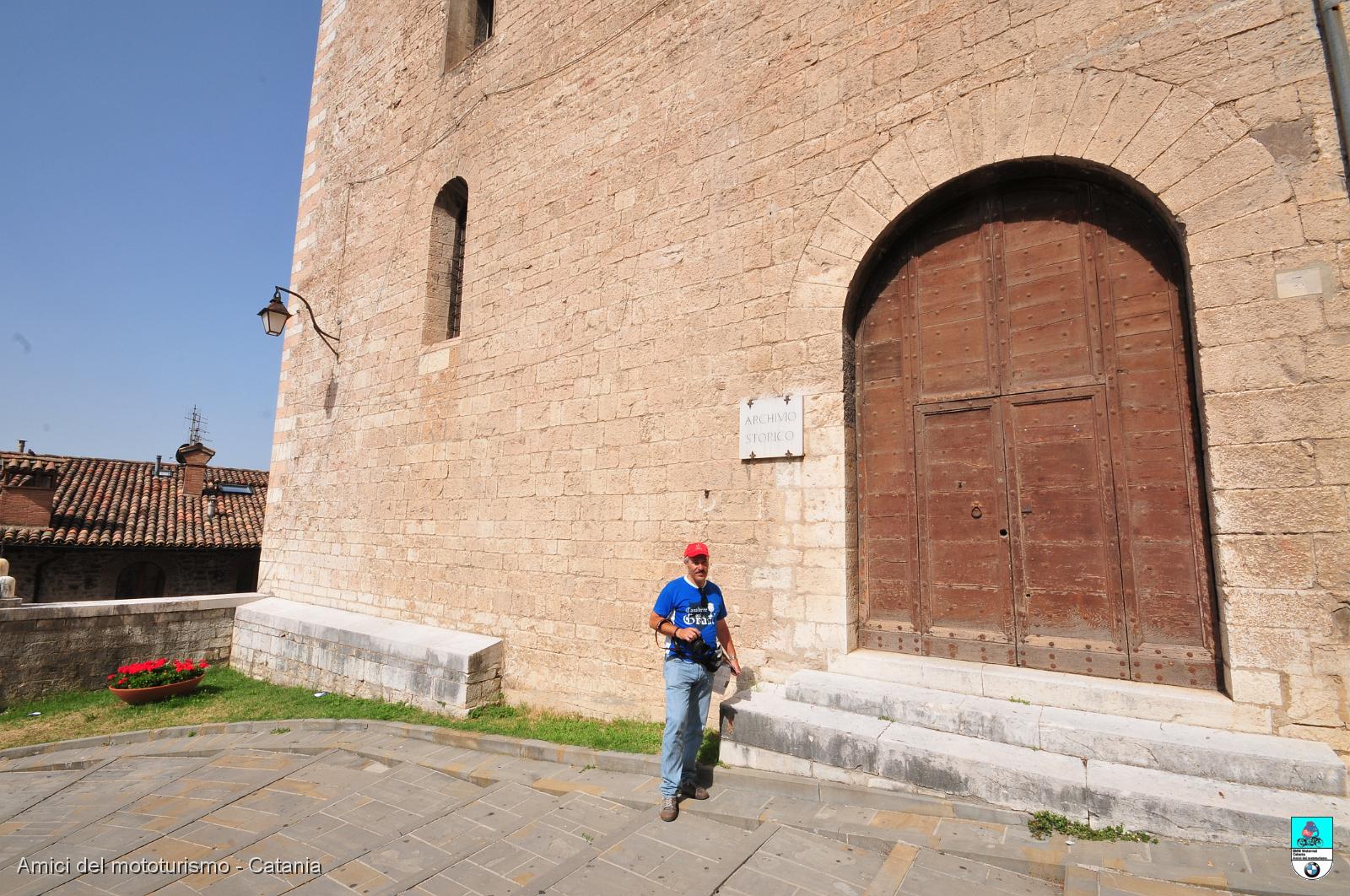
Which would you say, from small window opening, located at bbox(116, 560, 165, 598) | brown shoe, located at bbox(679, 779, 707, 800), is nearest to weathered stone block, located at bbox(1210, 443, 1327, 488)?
brown shoe, located at bbox(679, 779, 707, 800)

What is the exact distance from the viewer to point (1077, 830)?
294 centimetres

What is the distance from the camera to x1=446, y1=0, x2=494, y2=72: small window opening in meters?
8.59

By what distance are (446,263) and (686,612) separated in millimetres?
6153

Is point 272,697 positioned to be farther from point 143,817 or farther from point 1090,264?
point 1090,264

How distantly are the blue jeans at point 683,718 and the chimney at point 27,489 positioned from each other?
17.8m

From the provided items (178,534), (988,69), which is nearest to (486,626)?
(988,69)

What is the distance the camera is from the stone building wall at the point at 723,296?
10.5 ft

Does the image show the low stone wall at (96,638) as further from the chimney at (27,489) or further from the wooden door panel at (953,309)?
the wooden door panel at (953,309)

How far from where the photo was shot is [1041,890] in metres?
2.65

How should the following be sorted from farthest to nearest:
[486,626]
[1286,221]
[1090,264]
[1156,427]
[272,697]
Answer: [272,697]
[486,626]
[1090,264]
[1156,427]
[1286,221]

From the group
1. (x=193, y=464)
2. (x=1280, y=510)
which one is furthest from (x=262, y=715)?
(x=193, y=464)

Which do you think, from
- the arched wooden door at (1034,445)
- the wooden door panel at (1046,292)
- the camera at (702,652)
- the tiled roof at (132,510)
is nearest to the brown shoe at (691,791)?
the camera at (702,652)

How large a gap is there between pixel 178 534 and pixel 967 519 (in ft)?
63.7

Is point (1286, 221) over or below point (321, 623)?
over
